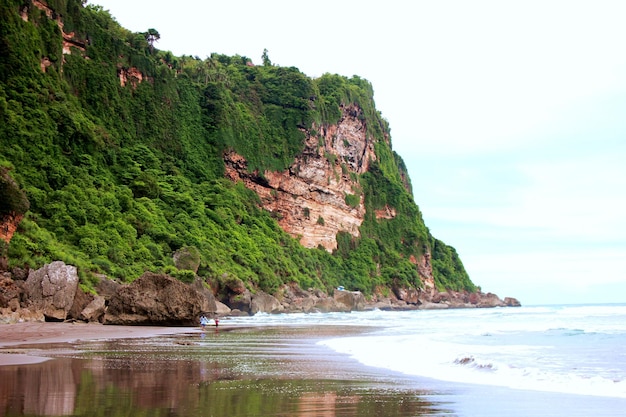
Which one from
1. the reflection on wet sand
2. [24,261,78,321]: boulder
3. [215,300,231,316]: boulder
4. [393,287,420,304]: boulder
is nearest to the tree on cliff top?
[24,261,78,321]: boulder

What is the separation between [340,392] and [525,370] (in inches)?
161

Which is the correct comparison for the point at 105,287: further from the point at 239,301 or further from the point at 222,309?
the point at 239,301

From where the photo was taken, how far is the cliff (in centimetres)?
4316

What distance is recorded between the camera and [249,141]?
78.6m

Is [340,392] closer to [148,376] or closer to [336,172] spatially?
[148,376]

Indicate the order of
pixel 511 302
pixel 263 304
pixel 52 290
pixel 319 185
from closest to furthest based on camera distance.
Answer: pixel 52 290
pixel 263 304
pixel 319 185
pixel 511 302

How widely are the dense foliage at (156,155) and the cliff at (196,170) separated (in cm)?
18

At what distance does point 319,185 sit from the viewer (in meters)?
82.0

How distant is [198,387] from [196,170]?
206ft

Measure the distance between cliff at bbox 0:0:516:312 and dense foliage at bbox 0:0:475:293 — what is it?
0.58 feet

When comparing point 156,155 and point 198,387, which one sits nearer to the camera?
point 198,387

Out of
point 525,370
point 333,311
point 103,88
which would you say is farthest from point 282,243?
point 525,370

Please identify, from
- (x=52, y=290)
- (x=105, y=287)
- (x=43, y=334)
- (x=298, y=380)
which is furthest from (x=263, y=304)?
(x=298, y=380)

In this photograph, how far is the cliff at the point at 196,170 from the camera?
142ft
